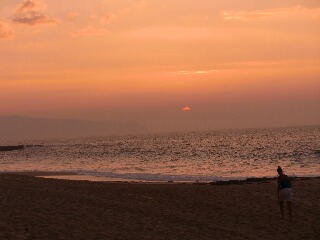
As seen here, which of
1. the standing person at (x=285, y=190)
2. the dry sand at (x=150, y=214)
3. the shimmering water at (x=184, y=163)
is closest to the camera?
the dry sand at (x=150, y=214)

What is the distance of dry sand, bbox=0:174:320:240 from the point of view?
13.9 meters

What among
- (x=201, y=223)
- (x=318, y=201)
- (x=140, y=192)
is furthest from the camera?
(x=140, y=192)

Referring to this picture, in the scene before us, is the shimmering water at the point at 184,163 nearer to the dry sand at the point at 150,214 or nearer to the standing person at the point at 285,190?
the dry sand at the point at 150,214

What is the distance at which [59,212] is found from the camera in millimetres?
16297

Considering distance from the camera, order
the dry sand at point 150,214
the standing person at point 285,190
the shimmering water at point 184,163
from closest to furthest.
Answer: the dry sand at point 150,214
the standing person at point 285,190
the shimmering water at point 184,163

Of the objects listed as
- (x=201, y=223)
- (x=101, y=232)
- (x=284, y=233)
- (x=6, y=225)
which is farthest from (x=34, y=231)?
(x=284, y=233)

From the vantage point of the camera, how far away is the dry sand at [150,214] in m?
13.9

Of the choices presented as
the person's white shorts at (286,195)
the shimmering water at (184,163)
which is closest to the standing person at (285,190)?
the person's white shorts at (286,195)

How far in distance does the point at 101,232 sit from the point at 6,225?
2808 millimetres

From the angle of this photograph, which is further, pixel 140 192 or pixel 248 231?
pixel 140 192

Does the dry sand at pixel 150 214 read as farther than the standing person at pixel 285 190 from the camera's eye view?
No

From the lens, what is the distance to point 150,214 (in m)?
17.1

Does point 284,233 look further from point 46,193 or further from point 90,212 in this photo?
point 46,193

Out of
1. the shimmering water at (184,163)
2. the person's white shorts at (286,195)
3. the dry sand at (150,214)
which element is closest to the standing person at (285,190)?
the person's white shorts at (286,195)
